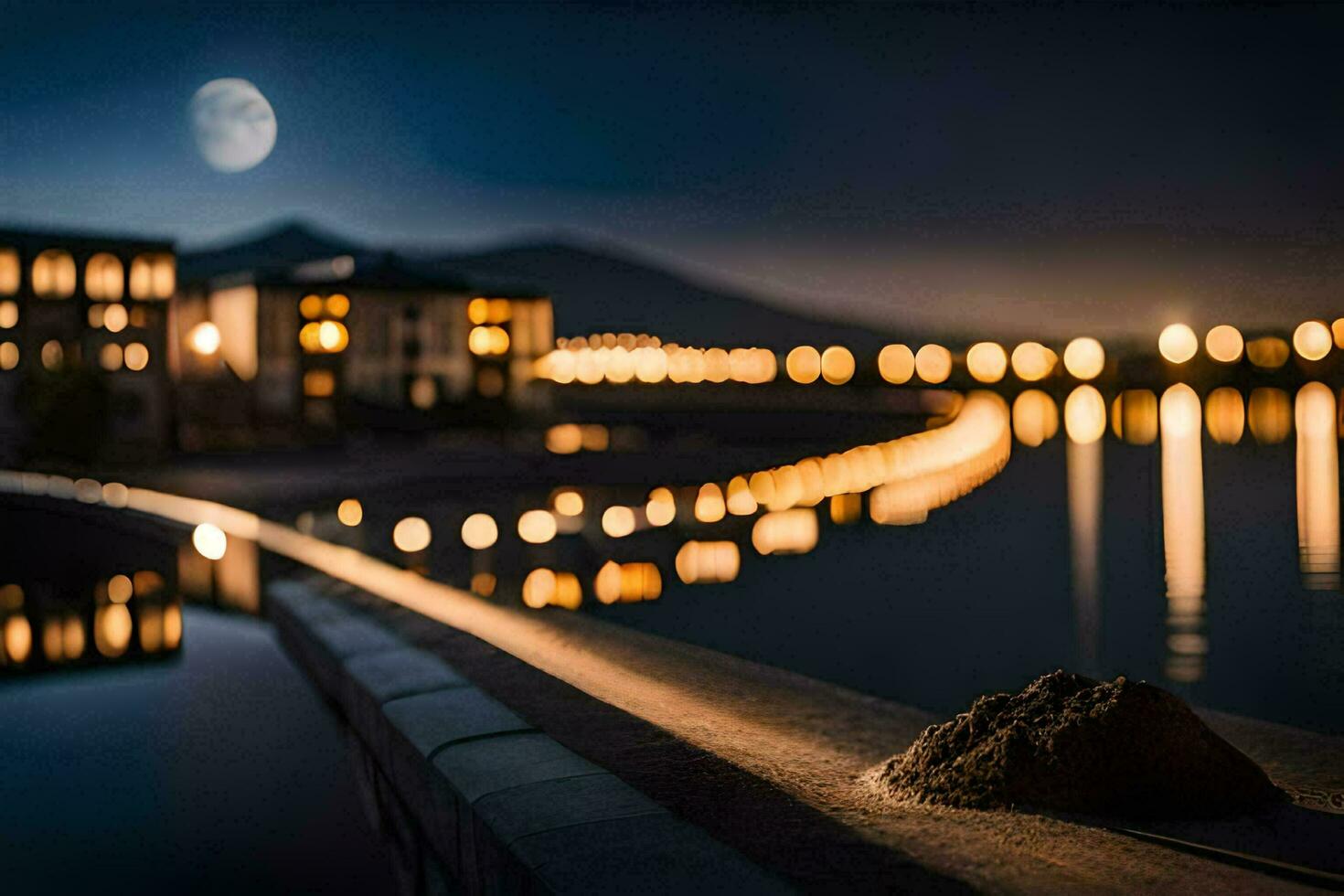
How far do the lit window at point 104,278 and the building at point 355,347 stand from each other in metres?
3.14

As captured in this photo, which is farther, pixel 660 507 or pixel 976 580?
pixel 660 507

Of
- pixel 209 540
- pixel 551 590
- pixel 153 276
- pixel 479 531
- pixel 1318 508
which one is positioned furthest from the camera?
pixel 153 276

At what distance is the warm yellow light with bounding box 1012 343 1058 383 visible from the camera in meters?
130

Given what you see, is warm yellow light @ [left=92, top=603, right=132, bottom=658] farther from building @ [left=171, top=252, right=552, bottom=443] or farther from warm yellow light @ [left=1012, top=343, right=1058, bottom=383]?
warm yellow light @ [left=1012, top=343, right=1058, bottom=383]

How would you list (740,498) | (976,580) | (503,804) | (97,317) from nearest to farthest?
(503,804) → (976,580) → (740,498) → (97,317)

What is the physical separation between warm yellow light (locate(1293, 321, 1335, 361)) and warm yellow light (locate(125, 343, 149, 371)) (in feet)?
384

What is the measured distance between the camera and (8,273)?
4334 centimetres

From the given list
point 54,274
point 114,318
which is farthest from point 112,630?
point 54,274

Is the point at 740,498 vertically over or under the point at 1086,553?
over

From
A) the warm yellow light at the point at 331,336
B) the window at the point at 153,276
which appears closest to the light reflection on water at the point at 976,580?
the warm yellow light at the point at 331,336

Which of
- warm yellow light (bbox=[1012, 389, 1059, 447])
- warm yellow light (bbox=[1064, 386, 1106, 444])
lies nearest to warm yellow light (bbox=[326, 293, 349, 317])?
warm yellow light (bbox=[1064, 386, 1106, 444])

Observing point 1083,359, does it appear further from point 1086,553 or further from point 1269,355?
point 1086,553

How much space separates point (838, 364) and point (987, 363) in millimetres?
14793

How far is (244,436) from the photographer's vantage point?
44.8 metres
